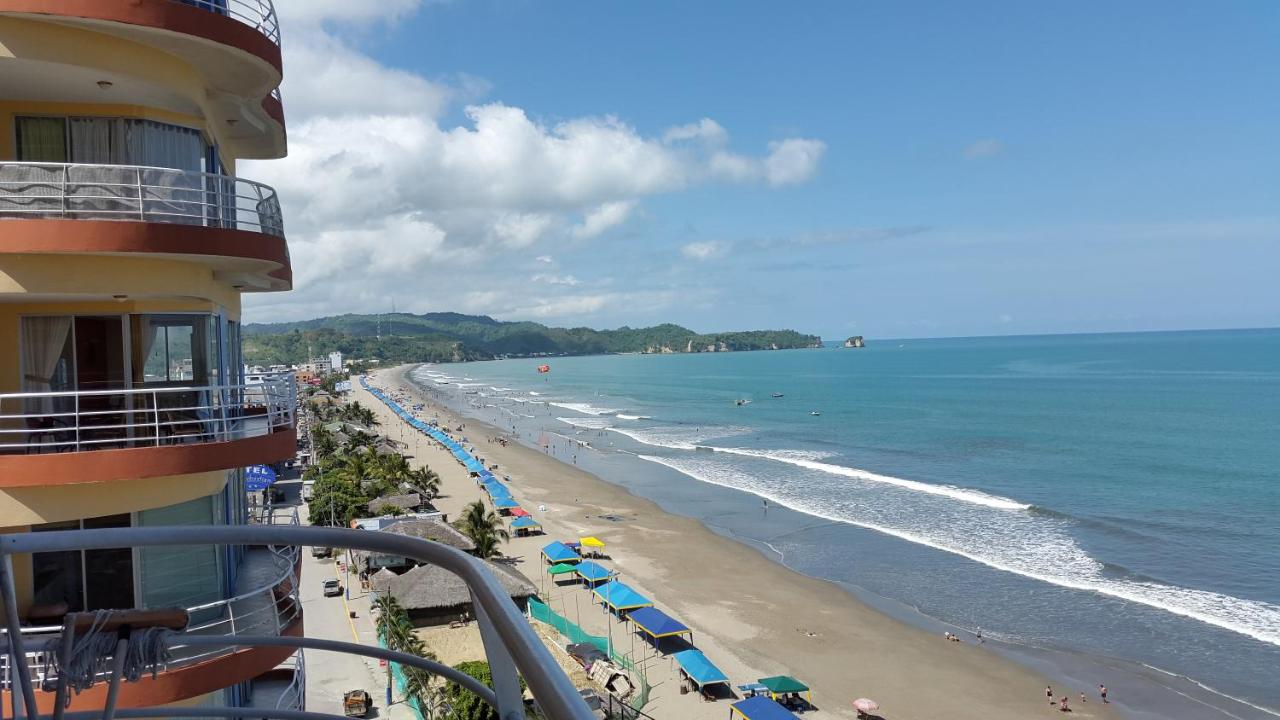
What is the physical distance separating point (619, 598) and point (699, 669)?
243 inches

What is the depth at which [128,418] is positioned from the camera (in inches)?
314

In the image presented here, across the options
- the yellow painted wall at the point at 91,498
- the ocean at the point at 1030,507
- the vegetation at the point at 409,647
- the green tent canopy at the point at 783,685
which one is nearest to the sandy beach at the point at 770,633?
the green tent canopy at the point at 783,685

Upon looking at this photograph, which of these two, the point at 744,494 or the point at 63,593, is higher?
the point at 63,593

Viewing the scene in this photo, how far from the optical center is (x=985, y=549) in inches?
1542

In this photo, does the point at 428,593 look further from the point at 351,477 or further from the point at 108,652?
the point at 108,652

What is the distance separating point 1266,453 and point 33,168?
77556 mm

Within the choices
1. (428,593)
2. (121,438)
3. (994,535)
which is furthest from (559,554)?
(121,438)

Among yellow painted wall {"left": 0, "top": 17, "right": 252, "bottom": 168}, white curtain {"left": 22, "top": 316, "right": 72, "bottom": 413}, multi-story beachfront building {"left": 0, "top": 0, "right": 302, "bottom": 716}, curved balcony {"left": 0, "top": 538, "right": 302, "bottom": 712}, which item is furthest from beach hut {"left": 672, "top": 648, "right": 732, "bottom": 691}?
yellow painted wall {"left": 0, "top": 17, "right": 252, "bottom": 168}

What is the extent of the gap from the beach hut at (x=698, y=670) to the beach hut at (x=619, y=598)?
442cm

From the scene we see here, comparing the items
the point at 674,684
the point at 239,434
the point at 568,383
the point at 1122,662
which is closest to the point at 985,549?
the point at 1122,662

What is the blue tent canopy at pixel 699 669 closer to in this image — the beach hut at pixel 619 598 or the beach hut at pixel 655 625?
the beach hut at pixel 655 625

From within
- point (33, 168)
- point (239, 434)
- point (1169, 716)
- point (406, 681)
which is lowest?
point (1169, 716)

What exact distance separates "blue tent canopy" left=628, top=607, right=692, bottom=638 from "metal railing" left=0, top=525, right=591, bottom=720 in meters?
26.7

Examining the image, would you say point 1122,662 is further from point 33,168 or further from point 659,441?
point 659,441
